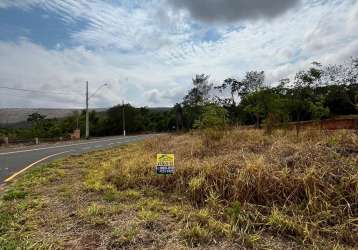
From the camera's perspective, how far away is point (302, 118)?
47.6m

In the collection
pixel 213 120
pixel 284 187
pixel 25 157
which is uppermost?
pixel 213 120

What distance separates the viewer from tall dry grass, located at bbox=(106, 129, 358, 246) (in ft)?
15.1

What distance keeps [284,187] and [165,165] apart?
7.93 feet

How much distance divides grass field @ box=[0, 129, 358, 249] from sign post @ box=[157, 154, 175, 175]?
0.19 meters

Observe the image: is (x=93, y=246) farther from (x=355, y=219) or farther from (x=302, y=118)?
(x=302, y=118)

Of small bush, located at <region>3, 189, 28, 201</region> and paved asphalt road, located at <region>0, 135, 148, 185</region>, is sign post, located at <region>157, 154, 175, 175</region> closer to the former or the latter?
small bush, located at <region>3, 189, 28, 201</region>

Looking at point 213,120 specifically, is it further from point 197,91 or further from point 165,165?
point 197,91

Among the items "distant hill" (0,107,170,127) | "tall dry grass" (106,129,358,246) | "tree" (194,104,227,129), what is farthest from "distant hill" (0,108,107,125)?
"tall dry grass" (106,129,358,246)

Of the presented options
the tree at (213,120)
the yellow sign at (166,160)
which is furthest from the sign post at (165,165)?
the tree at (213,120)

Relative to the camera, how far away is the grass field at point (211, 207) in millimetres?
4277

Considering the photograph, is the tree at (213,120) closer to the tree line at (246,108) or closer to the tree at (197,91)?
the tree line at (246,108)

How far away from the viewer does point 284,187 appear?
214 inches

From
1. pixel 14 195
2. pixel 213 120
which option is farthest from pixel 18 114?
pixel 14 195

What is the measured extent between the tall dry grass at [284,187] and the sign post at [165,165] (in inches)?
7.1
